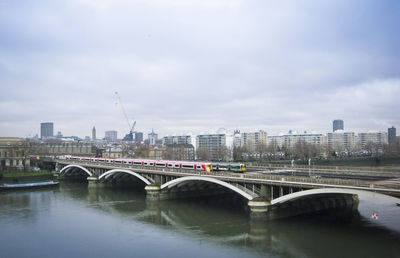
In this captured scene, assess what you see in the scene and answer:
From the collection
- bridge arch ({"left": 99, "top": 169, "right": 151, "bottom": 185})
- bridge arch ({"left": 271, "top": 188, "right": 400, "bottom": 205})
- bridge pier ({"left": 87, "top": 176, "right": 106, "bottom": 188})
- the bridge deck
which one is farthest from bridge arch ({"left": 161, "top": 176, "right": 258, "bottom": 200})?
bridge pier ({"left": 87, "top": 176, "right": 106, "bottom": 188})

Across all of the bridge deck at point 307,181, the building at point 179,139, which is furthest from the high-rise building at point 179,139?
the bridge deck at point 307,181

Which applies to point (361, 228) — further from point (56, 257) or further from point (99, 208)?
point (99, 208)

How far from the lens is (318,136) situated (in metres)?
179

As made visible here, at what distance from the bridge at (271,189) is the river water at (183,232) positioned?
1.13m

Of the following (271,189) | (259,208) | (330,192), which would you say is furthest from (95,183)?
(330,192)

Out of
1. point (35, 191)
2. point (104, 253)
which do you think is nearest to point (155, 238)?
point (104, 253)

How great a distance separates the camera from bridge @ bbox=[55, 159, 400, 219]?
24812 mm

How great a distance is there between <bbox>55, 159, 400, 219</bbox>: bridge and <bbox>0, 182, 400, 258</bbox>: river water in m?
1.13

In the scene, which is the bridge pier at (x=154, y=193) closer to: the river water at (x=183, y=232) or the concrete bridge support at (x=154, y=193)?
the concrete bridge support at (x=154, y=193)

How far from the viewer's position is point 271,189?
30297 millimetres

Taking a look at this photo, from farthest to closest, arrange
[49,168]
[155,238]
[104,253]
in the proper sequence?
[49,168] → [155,238] → [104,253]

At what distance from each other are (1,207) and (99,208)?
1174cm

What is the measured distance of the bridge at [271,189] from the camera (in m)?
24.8

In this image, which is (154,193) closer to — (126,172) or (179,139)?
(126,172)
